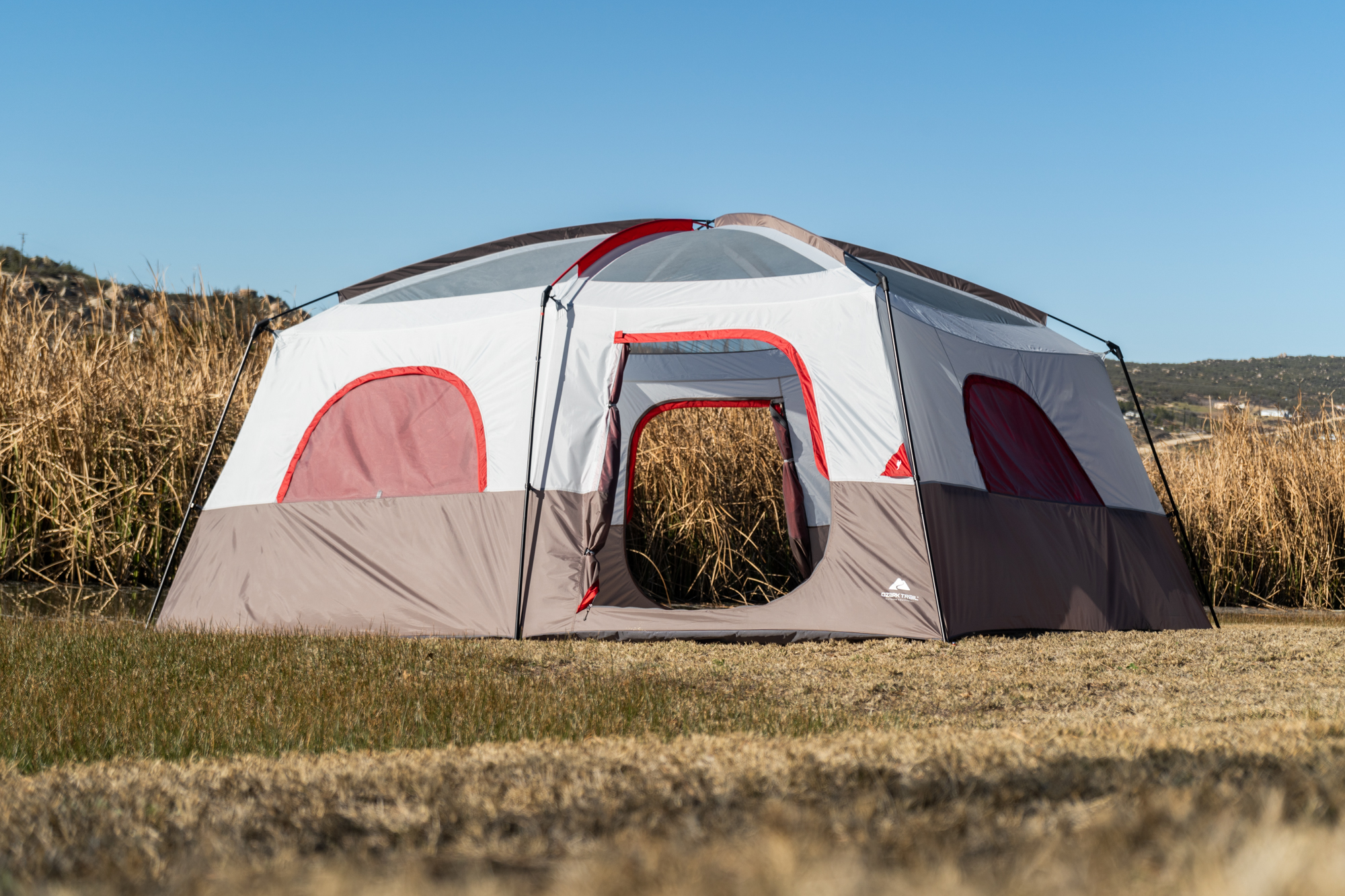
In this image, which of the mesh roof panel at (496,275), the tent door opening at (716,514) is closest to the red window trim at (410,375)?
the mesh roof panel at (496,275)

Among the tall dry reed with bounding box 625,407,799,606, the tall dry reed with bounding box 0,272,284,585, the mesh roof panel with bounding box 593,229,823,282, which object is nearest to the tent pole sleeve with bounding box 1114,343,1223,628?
the mesh roof panel with bounding box 593,229,823,282

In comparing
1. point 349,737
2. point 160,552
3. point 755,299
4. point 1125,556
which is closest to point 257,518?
point 160,552

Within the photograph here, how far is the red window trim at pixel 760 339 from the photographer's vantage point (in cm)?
607

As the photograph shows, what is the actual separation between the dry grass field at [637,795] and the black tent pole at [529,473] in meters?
1.95

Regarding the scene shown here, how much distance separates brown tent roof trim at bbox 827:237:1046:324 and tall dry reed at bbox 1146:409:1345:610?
8.44 feet

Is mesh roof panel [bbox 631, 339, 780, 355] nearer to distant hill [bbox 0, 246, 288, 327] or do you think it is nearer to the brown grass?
the brown grass

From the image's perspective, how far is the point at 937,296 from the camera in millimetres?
6910

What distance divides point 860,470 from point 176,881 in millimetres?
5157

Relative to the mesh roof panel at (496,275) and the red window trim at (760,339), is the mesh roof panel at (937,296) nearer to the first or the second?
the red window trim at (760,339)

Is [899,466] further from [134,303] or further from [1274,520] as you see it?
[134,303]

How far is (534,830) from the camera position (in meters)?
1.21

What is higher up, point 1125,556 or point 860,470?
point 860,470

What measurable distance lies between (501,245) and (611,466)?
6.86 ft

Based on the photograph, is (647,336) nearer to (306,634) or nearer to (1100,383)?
(306,634)
